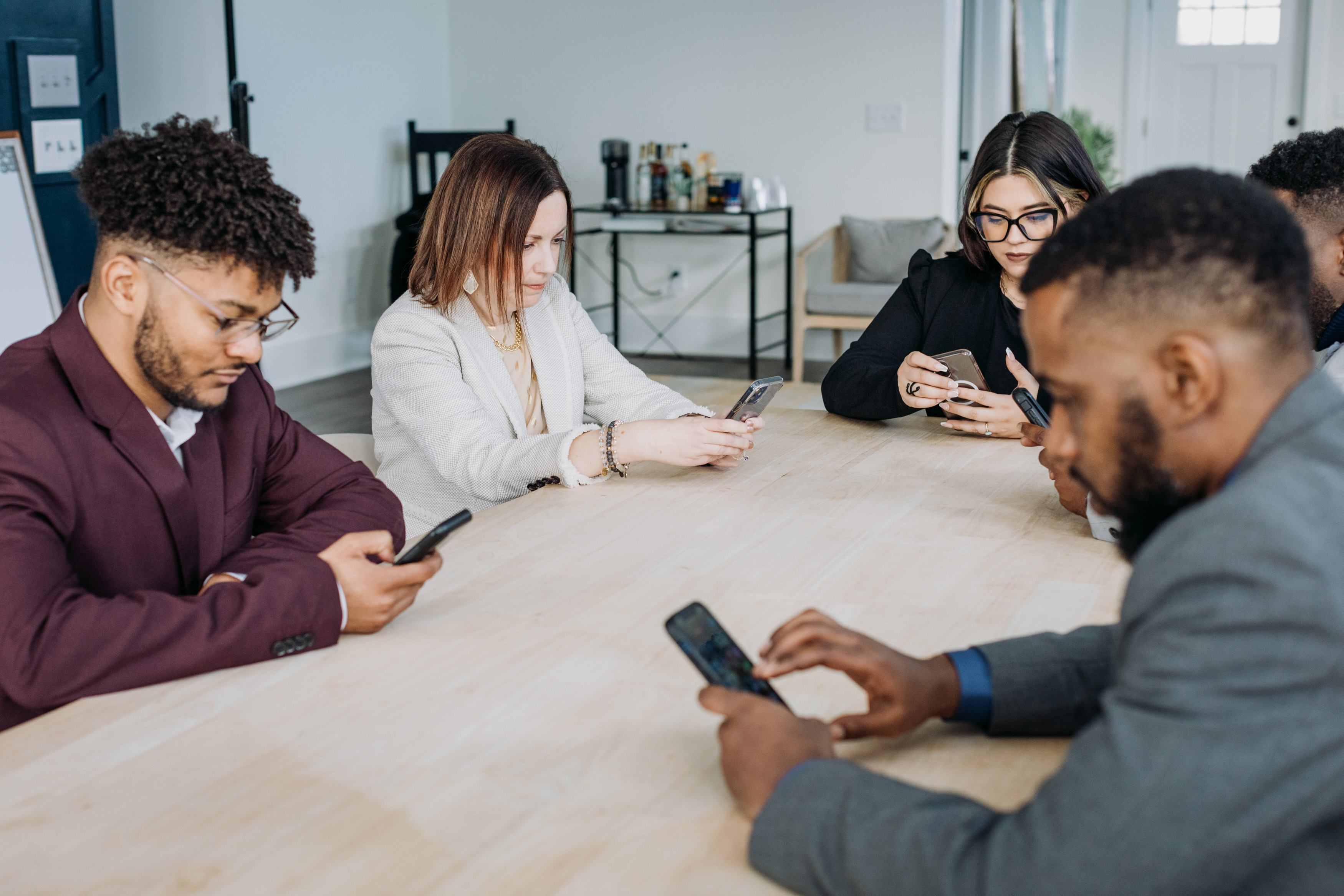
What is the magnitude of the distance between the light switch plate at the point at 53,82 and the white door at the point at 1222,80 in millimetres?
6452

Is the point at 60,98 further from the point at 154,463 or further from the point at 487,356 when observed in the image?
the point at 154,463

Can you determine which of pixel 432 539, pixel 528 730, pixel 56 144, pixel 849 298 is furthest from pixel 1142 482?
pixel 849 298

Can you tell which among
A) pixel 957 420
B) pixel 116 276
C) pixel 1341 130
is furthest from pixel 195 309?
pixel 1341 130

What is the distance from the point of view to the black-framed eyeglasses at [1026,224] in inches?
84.4

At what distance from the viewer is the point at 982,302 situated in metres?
2.35

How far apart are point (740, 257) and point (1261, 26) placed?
4.02 meters

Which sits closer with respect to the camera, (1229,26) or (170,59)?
(170,59)

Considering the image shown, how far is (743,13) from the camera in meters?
6.16

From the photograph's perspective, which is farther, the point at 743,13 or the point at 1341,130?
the point at 743,13

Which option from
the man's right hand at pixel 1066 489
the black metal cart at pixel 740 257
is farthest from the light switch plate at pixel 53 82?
the man's right hand at pixel 1066 489

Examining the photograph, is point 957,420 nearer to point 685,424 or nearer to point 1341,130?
point 685,424

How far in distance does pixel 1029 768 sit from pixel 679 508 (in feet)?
2.70

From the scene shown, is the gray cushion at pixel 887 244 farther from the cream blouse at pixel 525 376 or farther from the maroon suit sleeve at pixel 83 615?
the maroon suit sleeve at pixel 83 615

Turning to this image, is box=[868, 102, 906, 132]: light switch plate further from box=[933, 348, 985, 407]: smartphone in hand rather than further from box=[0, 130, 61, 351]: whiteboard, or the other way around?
box=[933, 348, 985, 407]: smartphone in hand
